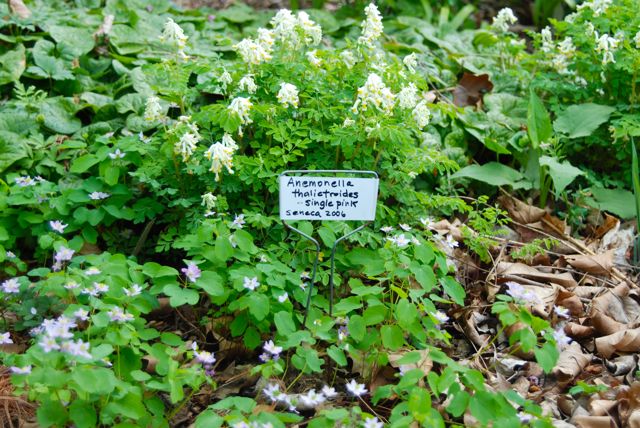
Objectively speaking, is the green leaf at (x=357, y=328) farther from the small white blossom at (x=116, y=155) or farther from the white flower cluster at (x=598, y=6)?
the white flower cluster at (x=598, y=6)

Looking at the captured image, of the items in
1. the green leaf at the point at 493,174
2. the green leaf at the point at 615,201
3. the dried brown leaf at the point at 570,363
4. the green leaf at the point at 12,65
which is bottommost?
the dried brown leaf at the point at 570,363

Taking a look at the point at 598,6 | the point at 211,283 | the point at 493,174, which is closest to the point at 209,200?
the point at 211,283

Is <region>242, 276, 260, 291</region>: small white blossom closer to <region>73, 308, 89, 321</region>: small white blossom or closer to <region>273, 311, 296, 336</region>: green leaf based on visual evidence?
<region>273, 311, 296, 336</region>: green leaf

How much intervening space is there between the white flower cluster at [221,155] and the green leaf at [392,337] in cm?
77

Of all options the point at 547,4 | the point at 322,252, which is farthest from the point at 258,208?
the point at 547,4

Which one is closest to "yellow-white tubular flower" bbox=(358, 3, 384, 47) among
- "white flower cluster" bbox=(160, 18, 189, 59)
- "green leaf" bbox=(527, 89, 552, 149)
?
"white flower cluster" bbox=(160, 18, 189, 59)

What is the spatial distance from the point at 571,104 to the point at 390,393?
87.4 inches

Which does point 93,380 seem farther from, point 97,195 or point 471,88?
point 471,88

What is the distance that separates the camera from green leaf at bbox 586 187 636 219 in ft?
10.8

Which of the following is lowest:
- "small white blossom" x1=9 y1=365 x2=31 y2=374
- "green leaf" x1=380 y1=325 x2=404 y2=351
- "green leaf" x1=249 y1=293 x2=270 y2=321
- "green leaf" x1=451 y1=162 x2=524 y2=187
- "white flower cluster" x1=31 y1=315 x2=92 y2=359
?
"green leaf" x1=451 y1=162 x2=524 y2=187

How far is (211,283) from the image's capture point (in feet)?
6.91

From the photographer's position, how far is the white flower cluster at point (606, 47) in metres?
3.20

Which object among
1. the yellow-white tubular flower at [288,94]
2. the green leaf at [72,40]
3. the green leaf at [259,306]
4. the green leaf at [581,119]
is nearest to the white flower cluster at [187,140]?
the yellow-white tubular flower at [288,94]

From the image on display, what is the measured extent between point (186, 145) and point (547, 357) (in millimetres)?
1411
